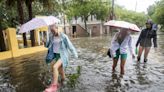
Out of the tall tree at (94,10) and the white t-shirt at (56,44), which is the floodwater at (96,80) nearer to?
the white t-shirt at (56,44)

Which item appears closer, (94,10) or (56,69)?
(56,69)

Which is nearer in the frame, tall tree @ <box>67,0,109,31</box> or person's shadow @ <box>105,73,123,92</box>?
person's shadow @ <box>105,73,123,92</box>

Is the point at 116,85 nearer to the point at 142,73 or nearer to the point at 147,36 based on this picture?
the point at 142,73

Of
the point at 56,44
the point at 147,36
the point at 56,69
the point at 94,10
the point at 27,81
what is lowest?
the point at 27,81

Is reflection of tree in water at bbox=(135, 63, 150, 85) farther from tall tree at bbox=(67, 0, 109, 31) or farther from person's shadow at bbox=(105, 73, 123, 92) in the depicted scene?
tall tree at bbox=(67, 0, 109, 31)

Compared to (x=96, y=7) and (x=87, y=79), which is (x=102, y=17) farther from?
(x=87, y=79)

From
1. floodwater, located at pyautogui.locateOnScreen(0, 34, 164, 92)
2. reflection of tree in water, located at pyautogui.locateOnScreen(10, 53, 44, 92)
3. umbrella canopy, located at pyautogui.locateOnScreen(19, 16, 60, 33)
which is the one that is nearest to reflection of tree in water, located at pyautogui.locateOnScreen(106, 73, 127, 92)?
floodwater, located at pyautogui.locateOnScreen(0, 34, 164, 92)

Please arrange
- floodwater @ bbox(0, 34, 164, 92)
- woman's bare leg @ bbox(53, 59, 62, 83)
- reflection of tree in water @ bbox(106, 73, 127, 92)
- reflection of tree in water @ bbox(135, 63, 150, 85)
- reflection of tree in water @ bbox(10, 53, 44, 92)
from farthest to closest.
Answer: reflection of tree in water @ bbox(135, 63, 150, 85) → reflection of tree in water @ bbox(10, 53, 44, 92) → floodwater @ bbox(0, 34, 164, 92) → reflection of tree in water @ bbox(106, 73, 127, 92) → woman's bare leg @ bbox(53, 59, 62, 83)

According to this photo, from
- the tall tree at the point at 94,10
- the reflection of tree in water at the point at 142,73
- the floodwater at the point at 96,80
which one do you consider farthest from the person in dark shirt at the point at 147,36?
the tall tree at the point at 94,10

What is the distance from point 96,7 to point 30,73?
165ft

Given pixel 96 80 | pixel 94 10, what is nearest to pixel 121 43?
pixel 96 80

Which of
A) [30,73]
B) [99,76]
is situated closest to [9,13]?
[30,73]

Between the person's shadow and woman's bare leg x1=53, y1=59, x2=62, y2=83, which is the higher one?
woman's bare leg x1=53, y1=59, x2=62, y2=83

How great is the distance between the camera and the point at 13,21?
1102 inches
